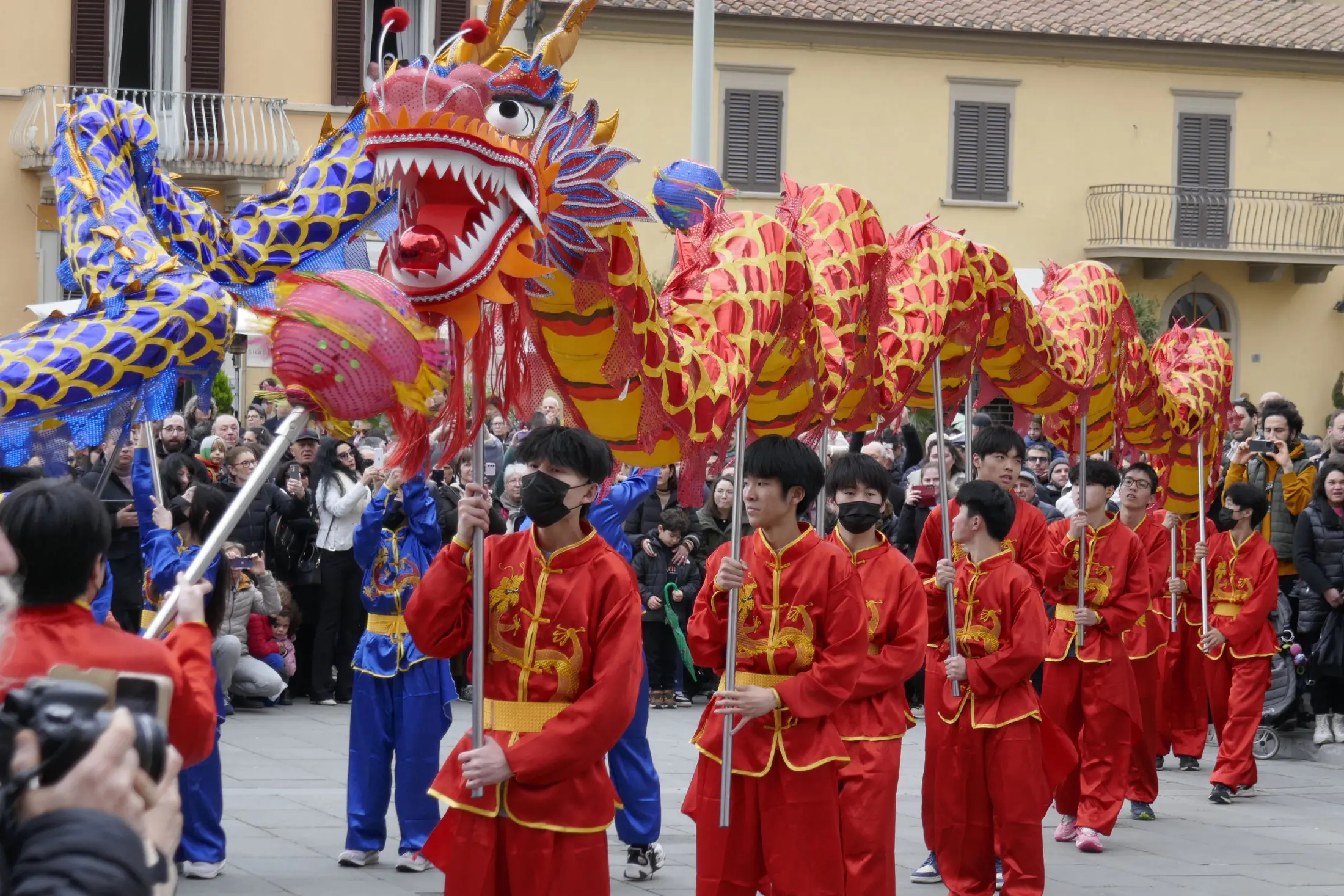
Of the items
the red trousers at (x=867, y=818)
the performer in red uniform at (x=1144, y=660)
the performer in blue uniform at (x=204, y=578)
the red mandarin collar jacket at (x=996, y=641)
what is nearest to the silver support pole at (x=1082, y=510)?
the performer in red uniform at (x=1144, y=660)

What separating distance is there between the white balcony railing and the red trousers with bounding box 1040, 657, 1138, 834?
46.7ft

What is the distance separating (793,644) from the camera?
229 inches

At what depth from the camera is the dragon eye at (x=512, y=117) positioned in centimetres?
436

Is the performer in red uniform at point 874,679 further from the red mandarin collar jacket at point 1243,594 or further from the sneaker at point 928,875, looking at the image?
the red mandarin collar jacket at point 1243,594

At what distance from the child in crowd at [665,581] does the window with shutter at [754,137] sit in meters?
12.6

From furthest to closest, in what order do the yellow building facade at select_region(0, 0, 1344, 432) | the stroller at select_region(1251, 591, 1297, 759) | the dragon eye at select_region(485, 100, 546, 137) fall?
the yellow building facade at select_region(0, 0, 1344, 432) < the stroller at select_region(1251, 591, 1297, 759) < the dragon eye at select_region(485, 100, 546, 137)

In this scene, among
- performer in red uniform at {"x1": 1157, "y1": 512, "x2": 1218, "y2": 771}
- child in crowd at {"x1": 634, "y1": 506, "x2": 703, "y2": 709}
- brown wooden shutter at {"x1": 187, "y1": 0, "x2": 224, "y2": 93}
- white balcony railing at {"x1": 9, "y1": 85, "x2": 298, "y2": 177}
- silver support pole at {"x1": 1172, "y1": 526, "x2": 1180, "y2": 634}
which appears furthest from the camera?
brown wooden shutter at {"x1": 187, "y1": 0, "x2": 224, "y2": 93}

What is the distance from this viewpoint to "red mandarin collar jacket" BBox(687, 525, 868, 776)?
575cm

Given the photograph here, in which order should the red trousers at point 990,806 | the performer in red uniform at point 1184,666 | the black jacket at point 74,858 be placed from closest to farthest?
the black jacket at point 74,858, the red trousers at point 990,806, the performer in red uniform at point 1184,666

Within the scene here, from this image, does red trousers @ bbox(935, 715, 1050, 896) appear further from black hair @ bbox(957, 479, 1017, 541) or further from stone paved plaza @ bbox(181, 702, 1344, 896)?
black hair @ bbox(957, 479, 1017, 541)

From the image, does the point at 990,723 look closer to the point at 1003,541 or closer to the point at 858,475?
the point at 1003,541

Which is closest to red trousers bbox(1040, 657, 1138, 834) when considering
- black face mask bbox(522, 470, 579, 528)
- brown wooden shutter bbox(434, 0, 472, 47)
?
black face mask bbox(522, 470, 579, 528)

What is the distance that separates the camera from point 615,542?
25.3 ft

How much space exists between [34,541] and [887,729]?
134 inches
